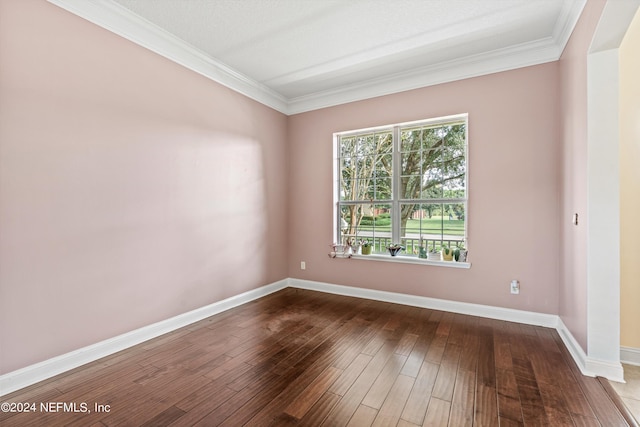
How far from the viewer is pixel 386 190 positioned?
4.02 meters

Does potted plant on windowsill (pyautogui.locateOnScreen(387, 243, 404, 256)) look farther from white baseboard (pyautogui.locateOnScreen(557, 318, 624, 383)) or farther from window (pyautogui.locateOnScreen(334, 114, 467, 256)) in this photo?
white baseboard (pyautogui.locateOnScreen(557, 318, 624, 383))

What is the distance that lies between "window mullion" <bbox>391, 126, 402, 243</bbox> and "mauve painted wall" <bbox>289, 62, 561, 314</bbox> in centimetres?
25

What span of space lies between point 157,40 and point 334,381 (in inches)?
134

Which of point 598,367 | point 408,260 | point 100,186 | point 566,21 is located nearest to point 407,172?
point 408,260

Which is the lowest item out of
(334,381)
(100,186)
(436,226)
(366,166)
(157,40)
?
(334,381)

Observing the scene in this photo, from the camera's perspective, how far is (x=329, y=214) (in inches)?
170

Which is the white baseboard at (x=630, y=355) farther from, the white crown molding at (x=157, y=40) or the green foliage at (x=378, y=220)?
the white crown molding at (x=157, y=40)

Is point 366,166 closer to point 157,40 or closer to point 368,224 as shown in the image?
point 368,224

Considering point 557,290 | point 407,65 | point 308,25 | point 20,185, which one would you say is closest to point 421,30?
point 407,65

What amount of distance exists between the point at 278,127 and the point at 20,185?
3.07m

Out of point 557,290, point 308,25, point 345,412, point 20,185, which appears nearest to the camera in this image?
point 345,412

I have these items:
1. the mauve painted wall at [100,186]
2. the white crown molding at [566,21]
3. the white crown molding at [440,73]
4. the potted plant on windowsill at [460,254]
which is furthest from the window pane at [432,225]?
the mauve painted wall at [100,186]

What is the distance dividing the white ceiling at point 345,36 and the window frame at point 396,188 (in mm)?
481

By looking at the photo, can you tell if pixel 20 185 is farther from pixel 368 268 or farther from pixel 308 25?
pixel 368 268
